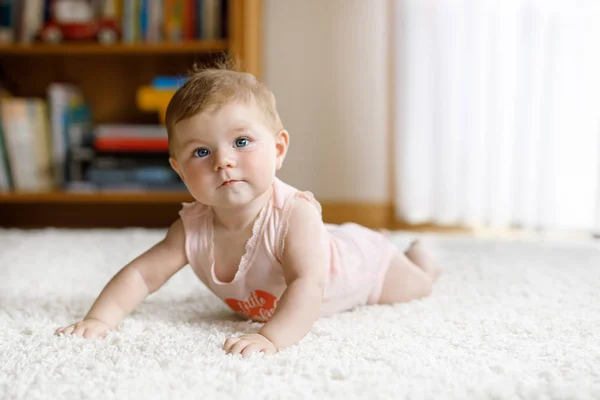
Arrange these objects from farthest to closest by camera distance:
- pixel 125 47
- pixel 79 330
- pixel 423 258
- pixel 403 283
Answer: pixel 125 47
pixel 423 258
pixel 403 283
pixel 79 330

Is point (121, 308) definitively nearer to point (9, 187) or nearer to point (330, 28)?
point (9, 187)

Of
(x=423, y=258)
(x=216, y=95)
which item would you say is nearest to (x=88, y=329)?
(x=216, y=95)

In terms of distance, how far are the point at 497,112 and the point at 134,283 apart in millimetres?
1583

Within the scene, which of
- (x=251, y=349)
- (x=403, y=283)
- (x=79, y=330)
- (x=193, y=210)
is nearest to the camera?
(x=251, y=349)

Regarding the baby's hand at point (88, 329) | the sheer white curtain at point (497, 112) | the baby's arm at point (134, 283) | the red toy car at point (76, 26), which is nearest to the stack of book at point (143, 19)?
the red toy car at point (76, 26)

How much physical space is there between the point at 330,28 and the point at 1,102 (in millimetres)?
1100

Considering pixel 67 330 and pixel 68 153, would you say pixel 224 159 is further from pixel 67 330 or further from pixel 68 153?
pixel 68 153

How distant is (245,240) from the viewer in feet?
3.03

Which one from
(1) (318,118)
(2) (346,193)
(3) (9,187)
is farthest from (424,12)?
(3) (9,187)

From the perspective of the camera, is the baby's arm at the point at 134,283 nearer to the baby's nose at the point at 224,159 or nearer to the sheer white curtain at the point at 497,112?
the baby's nose at the point at 224,159

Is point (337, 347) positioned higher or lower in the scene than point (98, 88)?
lower

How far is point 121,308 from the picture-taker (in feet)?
3.00

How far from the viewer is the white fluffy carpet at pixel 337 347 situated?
25.8 inches

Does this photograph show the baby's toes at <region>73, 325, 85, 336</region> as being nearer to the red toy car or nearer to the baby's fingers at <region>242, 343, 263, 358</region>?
the baby's fingers at <region>242, 343, 263, 358</region>
